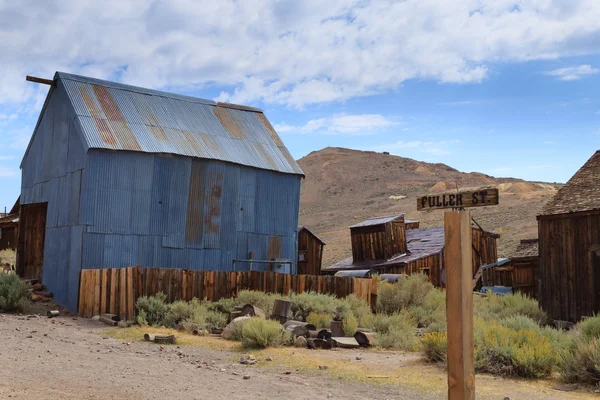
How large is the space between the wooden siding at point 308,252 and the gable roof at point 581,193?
69.6ft

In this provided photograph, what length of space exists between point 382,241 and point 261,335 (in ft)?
73.7

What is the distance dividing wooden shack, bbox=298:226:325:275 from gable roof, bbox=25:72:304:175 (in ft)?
45.8

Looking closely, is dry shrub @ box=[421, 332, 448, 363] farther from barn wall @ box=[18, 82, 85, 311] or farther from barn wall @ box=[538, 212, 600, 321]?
barn wall @ box=[18, 82, 85, 311]

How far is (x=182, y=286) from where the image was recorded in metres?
17.2

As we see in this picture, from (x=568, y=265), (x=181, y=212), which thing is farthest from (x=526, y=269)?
(x=181, y=212)

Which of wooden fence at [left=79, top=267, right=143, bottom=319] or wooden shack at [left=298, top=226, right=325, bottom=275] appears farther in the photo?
wooden shack at [left=298, top=226, right=325, bottom=275]

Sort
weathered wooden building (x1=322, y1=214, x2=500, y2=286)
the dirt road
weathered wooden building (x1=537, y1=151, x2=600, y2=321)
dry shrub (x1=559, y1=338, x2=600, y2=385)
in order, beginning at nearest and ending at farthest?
1. the dirt road
2. dry shrub (x1=559, y1=338, x2=600, y2=385)
3. weathered wooden building (x1=537, y1=151, x2=600, y2=321)
4. weathered wooden building (x1=322, y1=214, x2=500, y2=286)

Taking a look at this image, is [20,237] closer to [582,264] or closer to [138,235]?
[138,235]

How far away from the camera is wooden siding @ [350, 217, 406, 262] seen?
112ft

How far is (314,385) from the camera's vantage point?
902cm

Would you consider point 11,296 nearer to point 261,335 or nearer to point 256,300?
point 256,300

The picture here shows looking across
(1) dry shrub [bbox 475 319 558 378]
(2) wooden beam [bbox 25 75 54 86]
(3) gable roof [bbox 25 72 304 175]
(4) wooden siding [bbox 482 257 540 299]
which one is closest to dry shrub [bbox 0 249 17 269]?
(2) wooden beam [bbox 25 75 54 86]

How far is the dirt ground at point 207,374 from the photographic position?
804 centimetres

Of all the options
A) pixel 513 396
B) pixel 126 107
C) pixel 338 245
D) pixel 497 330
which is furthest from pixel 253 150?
pixel 338 245
